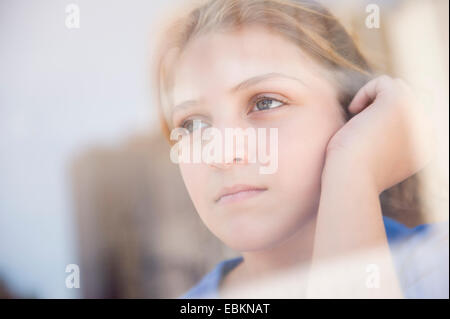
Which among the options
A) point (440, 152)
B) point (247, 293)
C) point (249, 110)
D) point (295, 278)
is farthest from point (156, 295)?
point (440, 152)

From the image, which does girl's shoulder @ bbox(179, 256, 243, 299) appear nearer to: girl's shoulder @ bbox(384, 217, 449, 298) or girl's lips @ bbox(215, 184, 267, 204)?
girl's lips @ bbox(215, 184, 267, 204)

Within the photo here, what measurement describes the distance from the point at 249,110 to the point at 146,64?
0.41 meters

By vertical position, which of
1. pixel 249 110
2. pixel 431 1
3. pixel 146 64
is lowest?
pixel 249 110

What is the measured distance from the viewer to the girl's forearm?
54.9 inches

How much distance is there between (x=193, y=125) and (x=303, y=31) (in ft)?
1.59

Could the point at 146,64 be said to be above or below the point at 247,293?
above

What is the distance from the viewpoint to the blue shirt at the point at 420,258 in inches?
57.9

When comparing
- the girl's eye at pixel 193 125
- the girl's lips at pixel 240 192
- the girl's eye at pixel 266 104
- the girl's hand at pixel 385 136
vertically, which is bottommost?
the girl's lips at pixel 240 192

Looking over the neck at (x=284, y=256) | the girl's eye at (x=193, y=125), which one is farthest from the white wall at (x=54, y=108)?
the neck at (x=284, y=256)

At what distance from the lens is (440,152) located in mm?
1539

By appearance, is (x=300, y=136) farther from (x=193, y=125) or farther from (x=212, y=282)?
(x=212, y=282)

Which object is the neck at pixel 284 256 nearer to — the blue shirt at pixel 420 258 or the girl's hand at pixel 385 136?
the blue shirt at pixel 420 258
